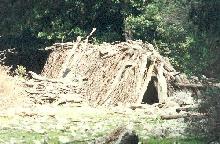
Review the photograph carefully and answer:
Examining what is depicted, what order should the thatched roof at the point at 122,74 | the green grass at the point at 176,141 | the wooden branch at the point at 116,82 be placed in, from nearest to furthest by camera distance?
the green grass at the point at 176,141 < the wooden branch at the point at 116,82 < the thatched roof at the point at 122,74

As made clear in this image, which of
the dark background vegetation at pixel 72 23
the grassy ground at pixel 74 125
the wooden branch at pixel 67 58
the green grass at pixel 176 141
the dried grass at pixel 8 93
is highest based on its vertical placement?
the dark background vegetation at pixel 72 23

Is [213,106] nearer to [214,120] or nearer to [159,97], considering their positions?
[214,120]

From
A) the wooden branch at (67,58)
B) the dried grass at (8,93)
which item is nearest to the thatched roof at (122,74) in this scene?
the wooden branch at (67,58)

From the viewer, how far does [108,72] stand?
21.1 metres

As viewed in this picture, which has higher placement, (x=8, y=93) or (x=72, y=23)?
(x=72, y=23)

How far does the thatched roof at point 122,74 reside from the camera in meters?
20.0

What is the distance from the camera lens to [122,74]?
67.7ft

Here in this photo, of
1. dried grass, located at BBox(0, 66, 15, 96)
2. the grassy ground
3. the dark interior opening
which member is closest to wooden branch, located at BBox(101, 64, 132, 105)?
the grassy ground

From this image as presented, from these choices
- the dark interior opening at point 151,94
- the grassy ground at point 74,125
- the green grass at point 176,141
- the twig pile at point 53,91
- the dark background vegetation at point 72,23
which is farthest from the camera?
the dark background vegetation at point 72,23

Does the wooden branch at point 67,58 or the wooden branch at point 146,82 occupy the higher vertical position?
the wooden branch at point 67,58

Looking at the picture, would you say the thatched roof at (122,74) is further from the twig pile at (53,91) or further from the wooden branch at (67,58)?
the wooden branch at (67,58)

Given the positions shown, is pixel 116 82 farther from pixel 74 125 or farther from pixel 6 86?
pixel 74 125

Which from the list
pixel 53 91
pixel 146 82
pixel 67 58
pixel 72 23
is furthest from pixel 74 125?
pixel 72 23

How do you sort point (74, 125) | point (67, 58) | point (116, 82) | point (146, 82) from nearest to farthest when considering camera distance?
point (74, 125) < point (116, 82) < point (146, 82) < point (67, 58)
